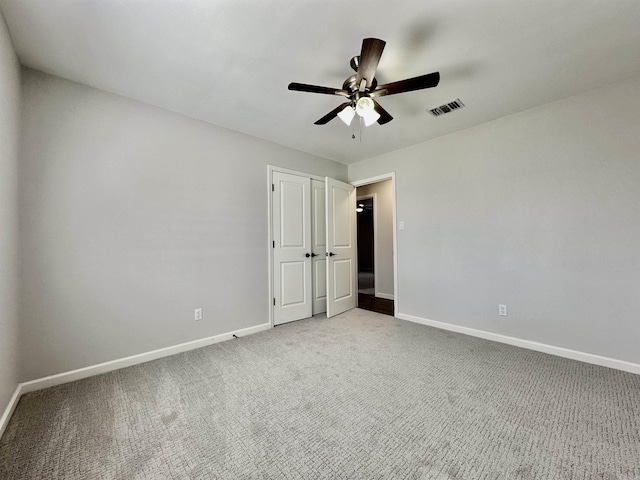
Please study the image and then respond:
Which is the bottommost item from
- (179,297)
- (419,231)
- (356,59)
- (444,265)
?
(179,297)

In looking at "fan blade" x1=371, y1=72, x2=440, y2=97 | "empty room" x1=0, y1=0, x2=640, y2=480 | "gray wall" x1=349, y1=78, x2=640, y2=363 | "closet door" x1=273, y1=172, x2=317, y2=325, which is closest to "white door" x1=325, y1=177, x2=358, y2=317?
"closet door" x1=273, y1=172, x2=317, y2=325

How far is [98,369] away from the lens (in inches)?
88.0

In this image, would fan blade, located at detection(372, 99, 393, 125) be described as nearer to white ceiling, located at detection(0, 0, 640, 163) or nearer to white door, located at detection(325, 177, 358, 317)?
white ceiling, located at detection(0, 0, 640, 163)

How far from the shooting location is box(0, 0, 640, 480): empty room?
1491 mm

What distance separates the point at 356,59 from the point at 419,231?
2.41 m

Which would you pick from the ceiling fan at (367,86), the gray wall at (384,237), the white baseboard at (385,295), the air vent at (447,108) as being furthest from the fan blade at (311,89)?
the white baseboard at (385,295)

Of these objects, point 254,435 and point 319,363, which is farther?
point 319,363

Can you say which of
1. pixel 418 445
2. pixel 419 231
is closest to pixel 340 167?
pixel 419 231

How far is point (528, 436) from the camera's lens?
148cm

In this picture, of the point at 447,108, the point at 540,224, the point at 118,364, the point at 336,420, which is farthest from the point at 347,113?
the point at 118,364

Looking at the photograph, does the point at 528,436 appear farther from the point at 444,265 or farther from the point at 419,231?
the point at 419,231

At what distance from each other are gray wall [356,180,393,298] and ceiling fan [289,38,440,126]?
322cm

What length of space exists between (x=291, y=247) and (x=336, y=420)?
2.36 m

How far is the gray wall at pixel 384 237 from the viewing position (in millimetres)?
5277
